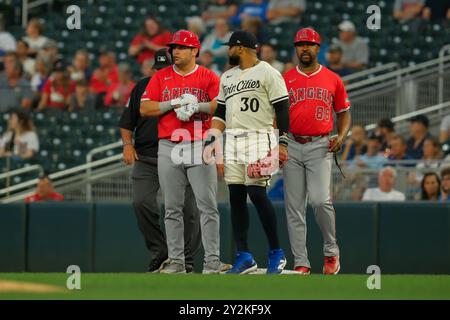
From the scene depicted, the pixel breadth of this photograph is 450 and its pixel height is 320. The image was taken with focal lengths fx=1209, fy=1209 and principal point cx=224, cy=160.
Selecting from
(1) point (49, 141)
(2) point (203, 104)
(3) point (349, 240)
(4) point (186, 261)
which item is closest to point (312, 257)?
(3) point (349, 240)

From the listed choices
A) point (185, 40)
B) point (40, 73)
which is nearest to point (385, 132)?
point (185, 40)

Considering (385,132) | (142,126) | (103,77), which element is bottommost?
(142,126)

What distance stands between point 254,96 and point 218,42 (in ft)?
25.6

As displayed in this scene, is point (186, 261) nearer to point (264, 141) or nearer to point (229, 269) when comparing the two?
point (229, 269)

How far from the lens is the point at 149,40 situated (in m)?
17.1

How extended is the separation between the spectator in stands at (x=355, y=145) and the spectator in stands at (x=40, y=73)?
16.1 ft

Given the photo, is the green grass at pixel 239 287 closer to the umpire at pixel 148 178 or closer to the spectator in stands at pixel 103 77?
the umpire at pixel 148 178

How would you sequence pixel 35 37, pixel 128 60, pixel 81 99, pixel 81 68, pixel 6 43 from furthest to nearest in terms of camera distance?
pixel 6 43, pixel 35 37, pixel 128 60, pixel 81 68, pixel 81 99

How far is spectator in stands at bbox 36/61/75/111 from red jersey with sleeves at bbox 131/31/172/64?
1.18 m

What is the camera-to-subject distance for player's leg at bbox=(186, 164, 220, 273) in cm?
921

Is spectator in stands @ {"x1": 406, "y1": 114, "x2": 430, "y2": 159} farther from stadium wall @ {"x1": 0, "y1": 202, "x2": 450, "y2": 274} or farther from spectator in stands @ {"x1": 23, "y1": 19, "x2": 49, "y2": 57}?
spectator in stands @ {"x1": 23, "y1": 19, "x2": 49, "y2": 57}

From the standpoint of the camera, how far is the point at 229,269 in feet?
31.0

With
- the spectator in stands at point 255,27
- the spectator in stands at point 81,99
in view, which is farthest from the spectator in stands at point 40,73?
the spectator in stands at point 255,27

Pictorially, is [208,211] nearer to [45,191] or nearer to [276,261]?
[276,261]
